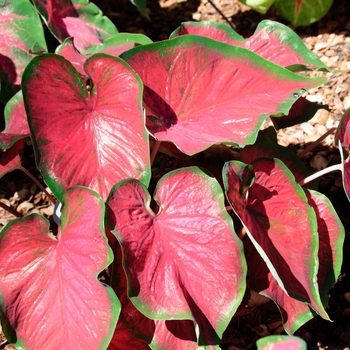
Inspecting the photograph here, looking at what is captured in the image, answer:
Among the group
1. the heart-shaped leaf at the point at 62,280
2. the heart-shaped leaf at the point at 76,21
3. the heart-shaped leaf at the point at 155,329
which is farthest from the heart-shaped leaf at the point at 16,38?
the heart-shaped leaf at the point at 155,329

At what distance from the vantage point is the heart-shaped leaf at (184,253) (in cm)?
100

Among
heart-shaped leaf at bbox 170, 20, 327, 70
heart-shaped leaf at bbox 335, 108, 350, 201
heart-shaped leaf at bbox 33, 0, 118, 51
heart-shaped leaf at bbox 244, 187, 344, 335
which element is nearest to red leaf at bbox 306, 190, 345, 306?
Answer: heart-shaped leaf at bbox 244, 187, 344, 335

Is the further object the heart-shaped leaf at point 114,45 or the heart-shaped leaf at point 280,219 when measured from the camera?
the heart-shaped leaf at point 114,45

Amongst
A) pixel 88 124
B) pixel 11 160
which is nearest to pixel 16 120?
pixel 11 160

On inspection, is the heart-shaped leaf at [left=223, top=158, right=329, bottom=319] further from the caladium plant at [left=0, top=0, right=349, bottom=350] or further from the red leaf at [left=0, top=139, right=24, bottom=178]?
the red leaf at [left=0, top=139, right=24, bottom=178]

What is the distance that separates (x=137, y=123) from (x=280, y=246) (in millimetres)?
402

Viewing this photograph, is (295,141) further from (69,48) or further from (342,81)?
(69,48)

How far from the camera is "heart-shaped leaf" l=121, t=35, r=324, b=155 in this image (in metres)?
1.12

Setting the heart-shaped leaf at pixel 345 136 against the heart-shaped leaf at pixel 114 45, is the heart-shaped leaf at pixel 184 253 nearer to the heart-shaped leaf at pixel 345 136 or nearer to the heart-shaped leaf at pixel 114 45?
the heart-shaped leaf at pixel 345 136

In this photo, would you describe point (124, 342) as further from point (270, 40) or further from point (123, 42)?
point (270, 40)

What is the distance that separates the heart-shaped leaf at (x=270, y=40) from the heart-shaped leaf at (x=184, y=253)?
445mm

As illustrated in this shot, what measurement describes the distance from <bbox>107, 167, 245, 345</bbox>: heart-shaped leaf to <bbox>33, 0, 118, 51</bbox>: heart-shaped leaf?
29.4 inches

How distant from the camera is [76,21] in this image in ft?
5.55

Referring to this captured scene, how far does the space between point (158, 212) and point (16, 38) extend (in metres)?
0.79
